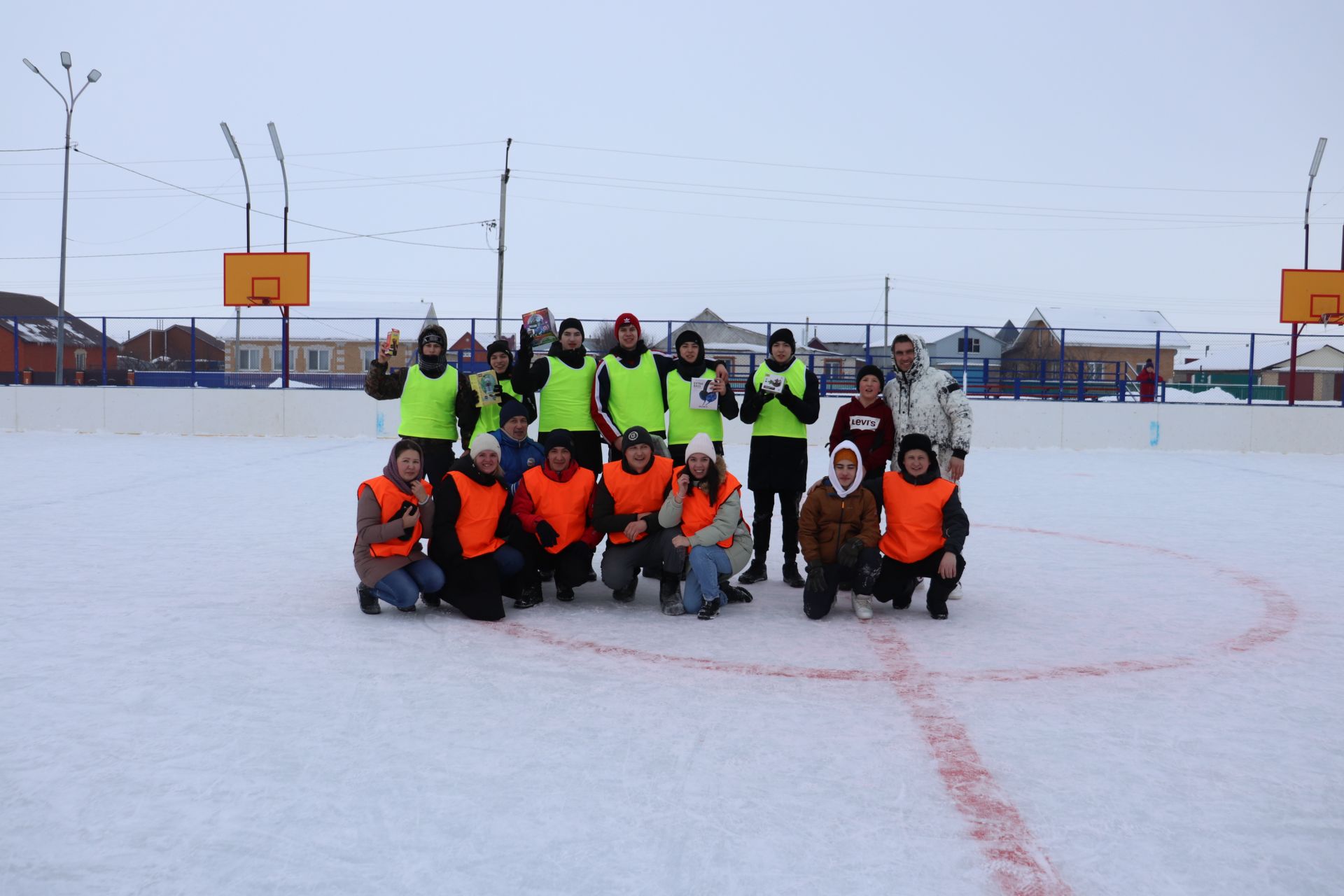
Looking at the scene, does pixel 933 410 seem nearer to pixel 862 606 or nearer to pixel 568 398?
pixel 862 606

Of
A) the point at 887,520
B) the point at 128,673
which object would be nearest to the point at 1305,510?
the point at 887,520

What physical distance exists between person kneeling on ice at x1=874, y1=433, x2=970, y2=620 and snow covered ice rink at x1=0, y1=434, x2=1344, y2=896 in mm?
142

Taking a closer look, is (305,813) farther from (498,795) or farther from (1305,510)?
(1305,510)

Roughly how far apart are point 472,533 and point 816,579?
155 cm

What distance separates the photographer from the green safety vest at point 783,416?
18.4 ft

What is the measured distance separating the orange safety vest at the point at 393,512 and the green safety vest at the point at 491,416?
1.29 metres

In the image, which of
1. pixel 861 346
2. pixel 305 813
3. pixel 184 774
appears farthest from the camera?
pixel 861 346

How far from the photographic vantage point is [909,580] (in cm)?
500

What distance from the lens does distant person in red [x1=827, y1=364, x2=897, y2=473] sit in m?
5.50

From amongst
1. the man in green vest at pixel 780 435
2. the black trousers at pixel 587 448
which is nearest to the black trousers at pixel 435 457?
the black trousers at pixel 587 448

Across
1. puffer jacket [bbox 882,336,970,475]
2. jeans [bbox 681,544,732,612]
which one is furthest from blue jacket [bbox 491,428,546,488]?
puffer jacket [bbox 882,336,970,475]

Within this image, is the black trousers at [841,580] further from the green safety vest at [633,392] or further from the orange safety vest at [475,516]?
the orange safety vest at [475,516]

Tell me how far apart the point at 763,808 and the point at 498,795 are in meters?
0.66

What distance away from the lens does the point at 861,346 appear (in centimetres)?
1933
